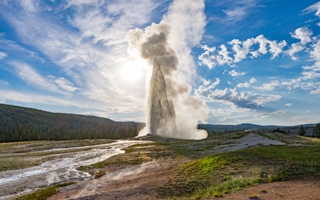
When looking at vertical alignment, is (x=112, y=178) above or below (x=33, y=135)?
below

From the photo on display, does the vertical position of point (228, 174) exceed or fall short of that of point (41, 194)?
it exceeds it

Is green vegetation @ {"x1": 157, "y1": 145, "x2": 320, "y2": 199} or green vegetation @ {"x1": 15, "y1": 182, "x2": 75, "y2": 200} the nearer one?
green vegetation @ {"x1": 157, "y1": 145, "x2": 320, "y2": 199}

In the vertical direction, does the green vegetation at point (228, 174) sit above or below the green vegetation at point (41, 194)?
above

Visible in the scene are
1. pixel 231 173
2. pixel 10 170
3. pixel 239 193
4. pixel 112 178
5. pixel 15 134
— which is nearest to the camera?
pixel 239 193

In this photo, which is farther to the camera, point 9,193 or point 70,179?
point 70,179

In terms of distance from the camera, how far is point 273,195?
15523 mm

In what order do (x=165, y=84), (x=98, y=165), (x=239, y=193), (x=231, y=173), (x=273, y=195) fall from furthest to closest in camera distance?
(x=165, y=84) → (x=98, y=165) → (x=231, y=173) → (x=239, y=193) → (x=273, y=195)

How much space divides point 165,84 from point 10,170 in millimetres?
88139

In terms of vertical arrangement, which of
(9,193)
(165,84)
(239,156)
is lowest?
(9,193)

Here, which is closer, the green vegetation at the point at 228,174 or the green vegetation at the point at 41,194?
the green vegetation at the point at 228,174

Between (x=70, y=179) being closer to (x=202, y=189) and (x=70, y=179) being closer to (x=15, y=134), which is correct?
(x=202, y=189)

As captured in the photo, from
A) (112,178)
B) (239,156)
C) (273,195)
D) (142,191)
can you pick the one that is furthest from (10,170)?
(273,195)

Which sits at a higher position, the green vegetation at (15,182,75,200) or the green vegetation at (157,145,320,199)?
the green vegetation at (157,145,320,199)

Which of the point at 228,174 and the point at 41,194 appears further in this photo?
the point at 228,174
